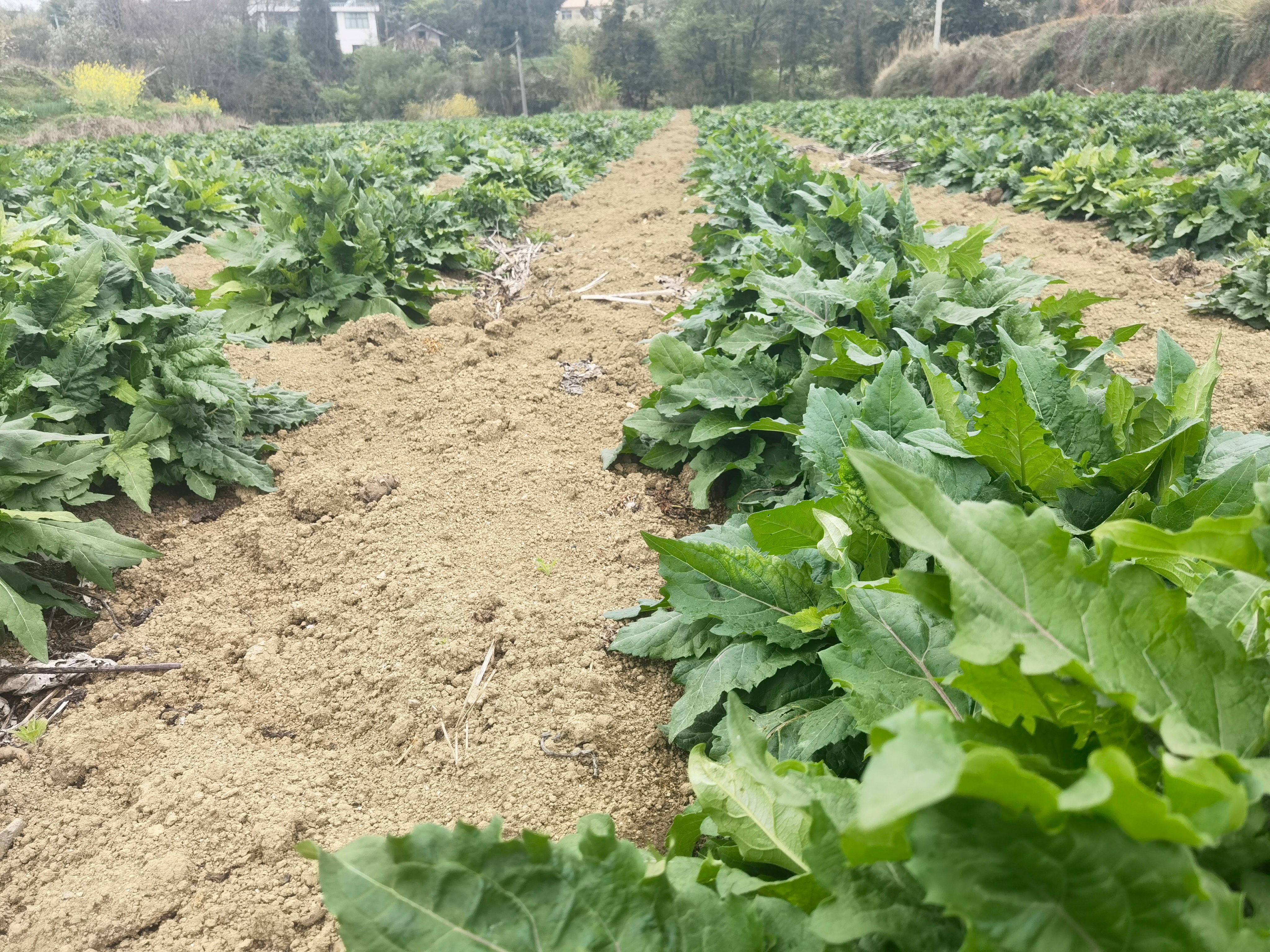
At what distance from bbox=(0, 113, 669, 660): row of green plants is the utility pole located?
4709 cm

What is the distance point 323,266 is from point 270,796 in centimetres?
459

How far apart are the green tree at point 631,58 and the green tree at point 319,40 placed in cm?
2282

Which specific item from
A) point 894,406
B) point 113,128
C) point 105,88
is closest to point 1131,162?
point 894,406

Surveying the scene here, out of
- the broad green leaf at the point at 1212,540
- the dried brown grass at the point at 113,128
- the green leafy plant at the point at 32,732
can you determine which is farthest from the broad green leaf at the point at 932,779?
the dried brown grass at the point at 113,128

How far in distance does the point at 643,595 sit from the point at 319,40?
76.4 metres

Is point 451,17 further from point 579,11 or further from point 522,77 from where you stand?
point 579,11

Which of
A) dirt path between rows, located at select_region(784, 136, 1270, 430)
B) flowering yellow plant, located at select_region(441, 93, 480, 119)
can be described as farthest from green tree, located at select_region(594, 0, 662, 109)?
dirt path between rows, located at select_region(784, 136, 1270, 430)

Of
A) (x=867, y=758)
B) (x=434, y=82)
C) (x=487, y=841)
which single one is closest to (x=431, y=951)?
(x=487, y=841)

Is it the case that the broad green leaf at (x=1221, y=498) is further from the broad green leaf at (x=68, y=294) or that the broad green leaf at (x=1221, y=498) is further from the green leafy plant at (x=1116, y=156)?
the green leafy plant at (x=1116, y=156)

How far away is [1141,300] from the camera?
5707 millimetres

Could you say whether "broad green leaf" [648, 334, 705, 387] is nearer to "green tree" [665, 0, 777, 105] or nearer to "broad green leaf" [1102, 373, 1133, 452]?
"broad green leaf" [1102, 373, 1133, 452]

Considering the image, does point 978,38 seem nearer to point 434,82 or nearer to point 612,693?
point 434,82

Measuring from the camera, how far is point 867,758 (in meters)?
1.60

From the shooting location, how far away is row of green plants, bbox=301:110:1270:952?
2.33 feet
